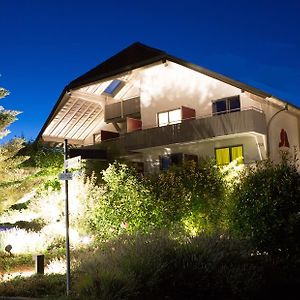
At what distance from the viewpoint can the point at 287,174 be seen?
52.5 ft

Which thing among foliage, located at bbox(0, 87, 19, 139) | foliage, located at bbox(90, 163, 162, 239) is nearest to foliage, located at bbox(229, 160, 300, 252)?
foliage, located at bbox(90, 163, 162, 239)

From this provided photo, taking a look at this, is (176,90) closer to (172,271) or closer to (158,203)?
(158,203)

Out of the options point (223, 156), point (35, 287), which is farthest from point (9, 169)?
point (35, 287)

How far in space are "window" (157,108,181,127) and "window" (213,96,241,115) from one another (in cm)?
226

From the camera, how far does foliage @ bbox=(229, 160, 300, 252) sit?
15.3 metres

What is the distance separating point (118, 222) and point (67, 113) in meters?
18.1

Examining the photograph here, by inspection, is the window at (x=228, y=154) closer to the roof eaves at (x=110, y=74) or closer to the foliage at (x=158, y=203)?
the foliage at (x=158, y=203)

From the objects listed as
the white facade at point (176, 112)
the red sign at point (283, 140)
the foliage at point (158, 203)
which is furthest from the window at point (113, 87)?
the foliage at point (158, 203)

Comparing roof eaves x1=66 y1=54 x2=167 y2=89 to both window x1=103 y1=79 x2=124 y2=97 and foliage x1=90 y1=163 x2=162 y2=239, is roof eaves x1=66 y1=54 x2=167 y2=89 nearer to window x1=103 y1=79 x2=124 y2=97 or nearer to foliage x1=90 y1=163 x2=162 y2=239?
window x1=103 y1=79 x2=124 y2=97

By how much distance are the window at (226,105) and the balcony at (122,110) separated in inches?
244

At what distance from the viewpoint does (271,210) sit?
50.7 ft

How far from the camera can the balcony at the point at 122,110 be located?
34656 mm

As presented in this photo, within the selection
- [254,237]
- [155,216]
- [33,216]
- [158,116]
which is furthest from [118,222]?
[158,116]

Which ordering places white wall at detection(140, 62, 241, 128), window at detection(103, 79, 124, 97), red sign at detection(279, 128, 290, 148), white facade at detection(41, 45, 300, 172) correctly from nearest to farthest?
white facade at detection(41, 45, 300, 172) → red sign at detection(279, 128, 290, 148) → white wall at detection(140, 62, 241, 128) → window at detection(103, 79, 124, 97)
